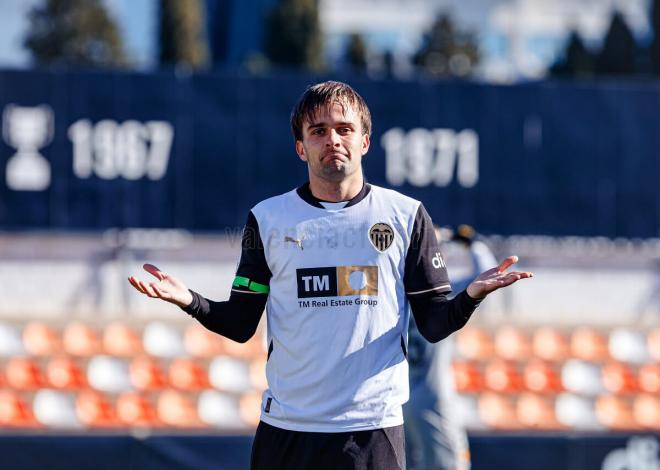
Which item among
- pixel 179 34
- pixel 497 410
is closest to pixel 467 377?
pixel 497 410

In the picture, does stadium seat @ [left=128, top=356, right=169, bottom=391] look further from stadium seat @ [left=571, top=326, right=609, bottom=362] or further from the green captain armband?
the green captain armband

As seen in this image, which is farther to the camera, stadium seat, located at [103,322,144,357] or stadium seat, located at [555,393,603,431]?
stadium seat, located at [103,322,144,357]

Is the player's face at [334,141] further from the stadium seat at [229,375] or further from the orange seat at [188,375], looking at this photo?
the orange seat at [188,375]

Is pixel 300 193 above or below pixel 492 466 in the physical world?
above

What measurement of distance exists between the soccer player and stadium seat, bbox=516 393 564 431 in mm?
6952

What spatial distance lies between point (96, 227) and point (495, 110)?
475 cm

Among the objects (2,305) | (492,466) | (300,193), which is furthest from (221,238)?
(300,193)

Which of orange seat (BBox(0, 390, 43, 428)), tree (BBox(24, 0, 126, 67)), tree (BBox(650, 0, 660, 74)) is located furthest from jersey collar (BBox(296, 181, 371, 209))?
tree (BBox(24, 0, 126, 67))

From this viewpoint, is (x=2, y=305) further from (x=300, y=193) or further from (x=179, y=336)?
(x=300, y=193)

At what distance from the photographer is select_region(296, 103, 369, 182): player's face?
3.20 meters

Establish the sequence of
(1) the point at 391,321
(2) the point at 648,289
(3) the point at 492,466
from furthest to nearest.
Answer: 1. (2) the point at 648,289
2. (3) the point at 492,466
3. (1) the point at 391,321

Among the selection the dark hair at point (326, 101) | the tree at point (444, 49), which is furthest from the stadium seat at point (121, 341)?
the tree at point (444, 49)

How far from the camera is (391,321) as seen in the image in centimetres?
322

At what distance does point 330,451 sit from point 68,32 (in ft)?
94.4
